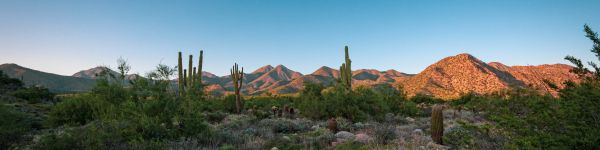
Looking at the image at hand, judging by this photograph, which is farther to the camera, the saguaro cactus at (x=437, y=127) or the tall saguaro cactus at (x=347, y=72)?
the tall saguaro cactus at (x=347, y=72)

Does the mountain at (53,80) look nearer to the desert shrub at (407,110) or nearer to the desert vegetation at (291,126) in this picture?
the desert shrub at (407,110)

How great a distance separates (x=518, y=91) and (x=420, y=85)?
4441 centimetres

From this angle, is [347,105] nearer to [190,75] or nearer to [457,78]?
[190,75]

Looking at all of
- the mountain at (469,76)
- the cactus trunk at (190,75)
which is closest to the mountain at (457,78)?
the mountain at (469,76)

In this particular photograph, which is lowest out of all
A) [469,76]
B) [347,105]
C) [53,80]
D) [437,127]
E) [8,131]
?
[437,127]

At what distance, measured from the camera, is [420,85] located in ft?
204

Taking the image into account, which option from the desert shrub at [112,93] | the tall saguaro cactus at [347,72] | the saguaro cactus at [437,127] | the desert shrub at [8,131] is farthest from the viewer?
the tall saguaro cactus at [347,72]

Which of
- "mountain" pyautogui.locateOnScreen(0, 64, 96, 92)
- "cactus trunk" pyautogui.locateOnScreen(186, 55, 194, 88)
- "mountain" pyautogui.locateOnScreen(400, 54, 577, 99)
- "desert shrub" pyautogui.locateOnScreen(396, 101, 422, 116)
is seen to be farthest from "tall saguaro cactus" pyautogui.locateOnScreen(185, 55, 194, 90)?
"mountain" pyautogui.locateOnScreen(0, 64, 96, 92)

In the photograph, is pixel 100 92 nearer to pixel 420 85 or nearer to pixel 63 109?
pixel 63 109

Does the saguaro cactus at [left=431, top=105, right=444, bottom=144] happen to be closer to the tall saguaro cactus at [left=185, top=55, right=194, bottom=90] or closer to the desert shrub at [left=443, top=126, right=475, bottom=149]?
the desert shrub at [left=443, top=126, right=475, bottom=149]

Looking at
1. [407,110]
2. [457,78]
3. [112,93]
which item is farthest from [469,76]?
[112,93]

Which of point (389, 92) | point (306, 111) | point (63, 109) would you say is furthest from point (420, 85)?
point (63, 109)

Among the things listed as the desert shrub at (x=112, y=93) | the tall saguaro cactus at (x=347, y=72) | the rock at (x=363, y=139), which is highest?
the tall saguaro cactus at (x=347, y=72)

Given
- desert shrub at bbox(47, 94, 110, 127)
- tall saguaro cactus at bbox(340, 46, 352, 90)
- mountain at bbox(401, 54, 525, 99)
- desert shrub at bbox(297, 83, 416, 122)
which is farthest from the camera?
mountain at bbox(401, 54, 525, 99)
